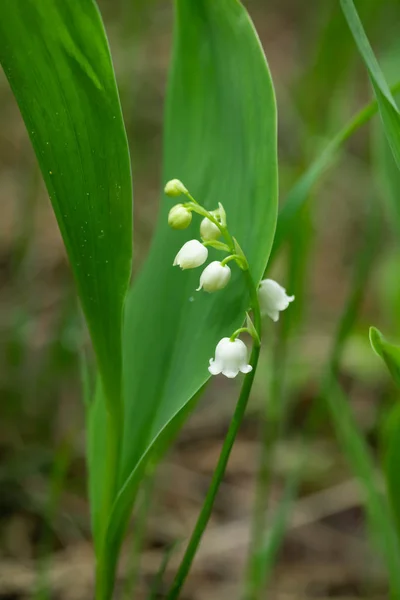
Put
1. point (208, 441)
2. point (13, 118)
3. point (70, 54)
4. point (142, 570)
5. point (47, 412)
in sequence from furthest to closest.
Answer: point (13, 118), point (208, 441), point (47, 412), point (142, 570), point (70, 54)

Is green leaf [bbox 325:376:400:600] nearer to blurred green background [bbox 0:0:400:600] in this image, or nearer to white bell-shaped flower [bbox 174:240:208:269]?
blurred green background [bbox 0:0:400:600]

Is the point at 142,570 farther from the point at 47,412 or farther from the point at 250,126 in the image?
the point at 250,126

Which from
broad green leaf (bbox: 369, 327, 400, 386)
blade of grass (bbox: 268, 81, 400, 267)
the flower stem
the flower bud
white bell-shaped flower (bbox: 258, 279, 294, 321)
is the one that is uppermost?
blade of grass (bbox: 268, 81, 400, 267)

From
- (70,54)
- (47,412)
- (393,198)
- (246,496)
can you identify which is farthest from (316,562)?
(70,54)

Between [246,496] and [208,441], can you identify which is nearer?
[246,496]

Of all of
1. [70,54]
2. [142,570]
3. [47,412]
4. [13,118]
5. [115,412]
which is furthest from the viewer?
[13,118]

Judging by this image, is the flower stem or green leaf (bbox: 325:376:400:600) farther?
green leaf (bbox: 325:376:400:600)

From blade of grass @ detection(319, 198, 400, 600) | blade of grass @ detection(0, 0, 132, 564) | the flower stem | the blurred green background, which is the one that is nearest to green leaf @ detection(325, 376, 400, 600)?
blade of grass @ detection(319, 198, 400, 600)

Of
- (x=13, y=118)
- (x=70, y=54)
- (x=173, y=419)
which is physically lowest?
(x=173, y=419)
